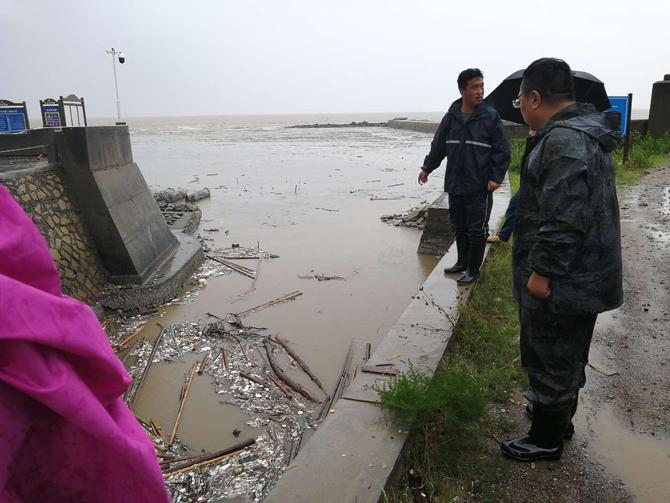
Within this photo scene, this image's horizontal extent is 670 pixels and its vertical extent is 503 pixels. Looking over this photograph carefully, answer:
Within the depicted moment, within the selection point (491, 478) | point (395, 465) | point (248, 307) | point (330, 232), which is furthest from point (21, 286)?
point (330, 232)

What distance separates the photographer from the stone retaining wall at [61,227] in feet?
19.6

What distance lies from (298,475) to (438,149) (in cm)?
393

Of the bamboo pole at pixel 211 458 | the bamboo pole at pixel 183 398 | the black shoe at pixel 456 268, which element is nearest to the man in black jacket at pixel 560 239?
the bamboo pole at pixel 211 458

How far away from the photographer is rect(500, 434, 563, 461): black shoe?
2.78 m

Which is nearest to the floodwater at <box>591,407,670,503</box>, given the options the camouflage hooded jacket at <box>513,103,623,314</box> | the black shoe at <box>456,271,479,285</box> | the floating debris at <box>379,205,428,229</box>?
the camouflage hooded jacket at <box>513,103,623,314</box>

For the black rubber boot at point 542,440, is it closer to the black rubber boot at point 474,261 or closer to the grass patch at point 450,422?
the grass patch at point 450,422

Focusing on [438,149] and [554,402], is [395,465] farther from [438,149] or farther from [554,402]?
[438,149]

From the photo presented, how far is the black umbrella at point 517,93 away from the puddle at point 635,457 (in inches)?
77.5

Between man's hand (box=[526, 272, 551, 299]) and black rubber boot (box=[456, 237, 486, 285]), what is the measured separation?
273 centimetres

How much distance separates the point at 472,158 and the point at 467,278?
3.97 ft

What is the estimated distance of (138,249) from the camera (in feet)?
23.8

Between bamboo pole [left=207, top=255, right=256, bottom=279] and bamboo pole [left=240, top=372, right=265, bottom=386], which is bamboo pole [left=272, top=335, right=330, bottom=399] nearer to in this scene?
bamboo pole [left=240, top=372, right=265, bottom=386]

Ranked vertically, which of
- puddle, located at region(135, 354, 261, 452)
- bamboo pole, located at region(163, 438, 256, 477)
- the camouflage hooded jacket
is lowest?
puddle, located at region(135, 354, 261, 452)

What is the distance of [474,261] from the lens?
17.4ft
